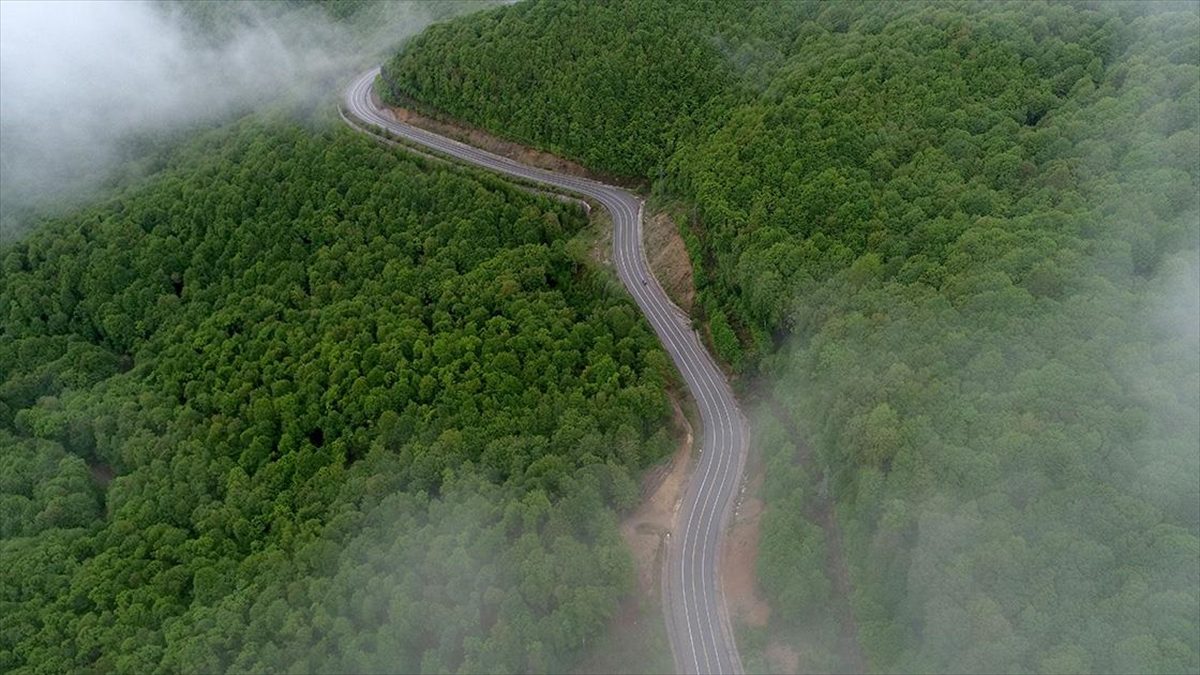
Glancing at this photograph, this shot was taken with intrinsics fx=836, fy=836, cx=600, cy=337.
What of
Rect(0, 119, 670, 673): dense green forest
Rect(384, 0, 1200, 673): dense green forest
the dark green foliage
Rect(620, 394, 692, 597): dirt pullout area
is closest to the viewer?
Rect(384, 0, 1200, 673): dense green forest

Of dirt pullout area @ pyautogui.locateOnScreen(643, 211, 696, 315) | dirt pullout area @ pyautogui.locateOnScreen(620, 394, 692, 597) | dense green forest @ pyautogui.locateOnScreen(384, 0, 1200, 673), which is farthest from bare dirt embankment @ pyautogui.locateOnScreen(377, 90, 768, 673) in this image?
dense green forest @ pyautogui.locateOnScreen(384, 0, 1200, 673)

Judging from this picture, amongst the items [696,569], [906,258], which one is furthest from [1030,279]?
[696,569]

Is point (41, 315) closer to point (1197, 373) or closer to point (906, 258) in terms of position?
point (906, 258)

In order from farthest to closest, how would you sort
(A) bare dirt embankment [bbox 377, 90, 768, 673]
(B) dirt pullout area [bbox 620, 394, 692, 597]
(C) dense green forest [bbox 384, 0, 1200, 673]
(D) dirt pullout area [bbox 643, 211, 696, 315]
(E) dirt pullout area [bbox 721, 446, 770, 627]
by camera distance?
1. (D) dirt pullout area [bbox 643, 211, 696, 315]
2. (B) dirt pullout area [bbox 620, 394, 692, 597]
3. (E) dirt pullout area [bbox 721, 446, 770, 627]
4. (A) bare dirt embankment [bbox 377, 90, 768, 673]
5. (C) dense green forest [bbox 384, 0, 1200, 673]

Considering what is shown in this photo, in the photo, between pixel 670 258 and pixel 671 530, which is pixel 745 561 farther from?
pixel 670 258

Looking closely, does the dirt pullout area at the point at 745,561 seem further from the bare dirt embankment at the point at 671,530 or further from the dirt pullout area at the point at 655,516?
the dirt pullout area at the point at 655,516

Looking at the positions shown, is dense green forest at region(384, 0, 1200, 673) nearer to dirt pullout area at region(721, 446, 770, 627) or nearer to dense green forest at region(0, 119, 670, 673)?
dirt pullout area at region(721, 446, 770, 627)

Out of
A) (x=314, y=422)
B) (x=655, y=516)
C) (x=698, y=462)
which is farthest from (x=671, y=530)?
(x=314, y=422)

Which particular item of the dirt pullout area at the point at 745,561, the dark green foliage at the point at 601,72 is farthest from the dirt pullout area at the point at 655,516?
the dark green foliage at the point at 601,72
